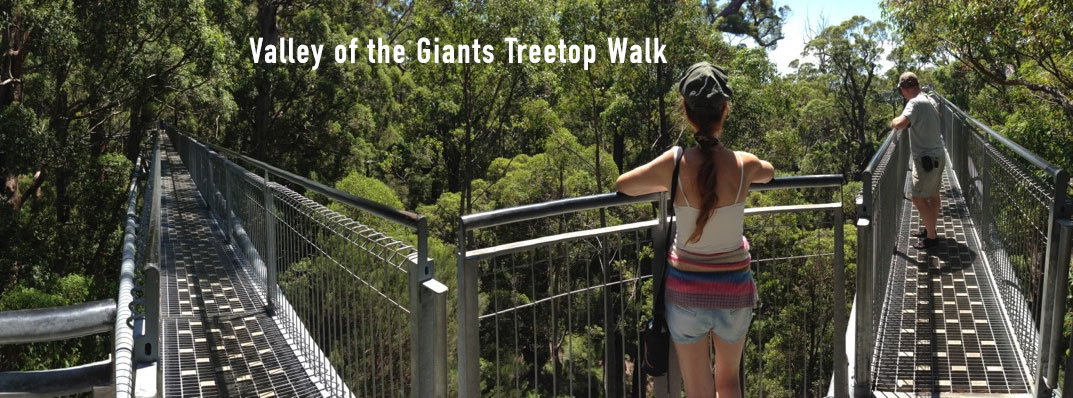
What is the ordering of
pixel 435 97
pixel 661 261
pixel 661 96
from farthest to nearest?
pixel 435 97 < pixel 661 96 < pixel 661 261

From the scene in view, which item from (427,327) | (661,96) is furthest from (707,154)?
(661,96)

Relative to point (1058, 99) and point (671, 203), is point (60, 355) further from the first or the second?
point (1058, 99)

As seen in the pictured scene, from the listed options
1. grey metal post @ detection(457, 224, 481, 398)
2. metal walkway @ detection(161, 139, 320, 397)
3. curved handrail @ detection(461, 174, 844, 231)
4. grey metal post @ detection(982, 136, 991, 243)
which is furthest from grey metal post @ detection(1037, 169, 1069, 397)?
metal walkway @ detection(161, 139, 320, 397)

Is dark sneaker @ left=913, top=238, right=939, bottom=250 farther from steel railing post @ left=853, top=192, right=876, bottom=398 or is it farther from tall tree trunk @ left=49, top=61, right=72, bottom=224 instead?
tall tree trunk @ left=49, top=61, right=72, bottom=224

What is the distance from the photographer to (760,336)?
405 centimetres

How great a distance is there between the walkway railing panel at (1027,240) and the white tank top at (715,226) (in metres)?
2.03

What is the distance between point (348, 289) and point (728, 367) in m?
1.79

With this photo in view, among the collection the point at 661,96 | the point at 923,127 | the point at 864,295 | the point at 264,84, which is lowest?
the point at 864,295

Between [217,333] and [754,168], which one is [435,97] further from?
[754,168]

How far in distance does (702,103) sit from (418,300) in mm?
1213

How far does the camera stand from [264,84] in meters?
29.2

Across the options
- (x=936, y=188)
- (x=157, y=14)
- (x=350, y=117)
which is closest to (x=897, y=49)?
(x=350, y=117)

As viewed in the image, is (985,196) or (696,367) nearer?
(696,367)

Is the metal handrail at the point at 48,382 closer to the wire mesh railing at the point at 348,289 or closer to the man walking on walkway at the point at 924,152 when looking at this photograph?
the wire mesh railing at the point at 348,289
